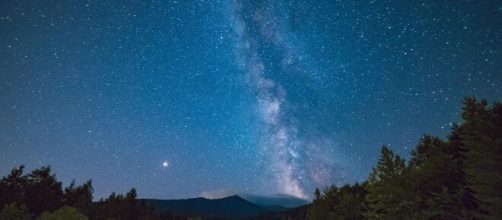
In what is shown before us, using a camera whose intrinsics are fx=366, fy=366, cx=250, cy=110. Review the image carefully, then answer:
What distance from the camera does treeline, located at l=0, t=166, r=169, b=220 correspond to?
3338 centimetres

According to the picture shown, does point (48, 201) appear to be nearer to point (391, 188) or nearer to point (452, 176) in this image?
point (391, 188)

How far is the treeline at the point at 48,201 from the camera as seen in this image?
3338cm

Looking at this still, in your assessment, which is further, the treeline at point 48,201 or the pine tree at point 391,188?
the treeline at point 48,201

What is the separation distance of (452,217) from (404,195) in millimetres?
3581

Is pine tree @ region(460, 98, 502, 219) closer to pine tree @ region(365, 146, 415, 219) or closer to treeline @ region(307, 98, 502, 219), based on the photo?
treeline @ region(307, 98, 502, 219)

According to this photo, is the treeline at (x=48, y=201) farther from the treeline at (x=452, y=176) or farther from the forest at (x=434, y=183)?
the treeline at (x=452, y=176)

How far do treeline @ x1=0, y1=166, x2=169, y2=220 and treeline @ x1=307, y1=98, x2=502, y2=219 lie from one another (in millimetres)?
24982

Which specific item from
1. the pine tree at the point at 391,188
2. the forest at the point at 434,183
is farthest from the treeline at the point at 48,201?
the pine tree at the point at 391,188

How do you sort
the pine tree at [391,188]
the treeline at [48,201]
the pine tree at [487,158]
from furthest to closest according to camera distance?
the treeline at [48,201] → the pine tree at [391,188] → the pine tree at [487,158]

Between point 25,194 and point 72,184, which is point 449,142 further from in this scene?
point 72,184

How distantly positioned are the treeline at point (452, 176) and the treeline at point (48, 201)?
2498 centimetres

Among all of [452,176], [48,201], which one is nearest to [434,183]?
[452,176]

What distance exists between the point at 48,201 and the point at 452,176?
47.6 meters

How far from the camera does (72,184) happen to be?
64.1 metres
